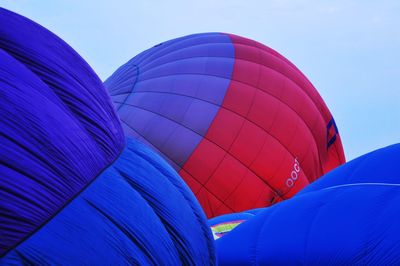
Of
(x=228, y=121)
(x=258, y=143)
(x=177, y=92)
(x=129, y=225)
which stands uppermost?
(x=177, y=92)

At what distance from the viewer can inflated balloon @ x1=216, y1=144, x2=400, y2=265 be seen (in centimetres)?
271

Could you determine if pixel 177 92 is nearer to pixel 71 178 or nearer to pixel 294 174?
pixel 294 174

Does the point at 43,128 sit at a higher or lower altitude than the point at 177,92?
lower

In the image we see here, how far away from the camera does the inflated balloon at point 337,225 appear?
2.71 m

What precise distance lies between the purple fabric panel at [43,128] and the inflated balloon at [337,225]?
1628mm

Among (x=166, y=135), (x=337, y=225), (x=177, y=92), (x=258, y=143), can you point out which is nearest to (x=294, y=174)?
(x=258, y=143)

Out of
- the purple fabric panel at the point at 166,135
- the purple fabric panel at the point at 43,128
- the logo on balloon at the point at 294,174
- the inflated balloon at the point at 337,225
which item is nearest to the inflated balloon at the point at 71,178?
the purple fabric panel at the point at 43,128

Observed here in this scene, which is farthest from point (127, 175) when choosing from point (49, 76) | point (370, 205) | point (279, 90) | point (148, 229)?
point (279, 90)

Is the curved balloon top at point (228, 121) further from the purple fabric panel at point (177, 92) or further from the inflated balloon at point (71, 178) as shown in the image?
the inflated balloon at point (71, 178)

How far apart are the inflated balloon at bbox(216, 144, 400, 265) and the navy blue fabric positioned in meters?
1.30

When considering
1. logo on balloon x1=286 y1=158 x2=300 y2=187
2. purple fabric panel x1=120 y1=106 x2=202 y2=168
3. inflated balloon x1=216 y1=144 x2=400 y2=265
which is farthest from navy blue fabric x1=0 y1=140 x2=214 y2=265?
logo on balloon x1=286 y1=158 x2=300 y2=187

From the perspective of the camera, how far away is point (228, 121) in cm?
720

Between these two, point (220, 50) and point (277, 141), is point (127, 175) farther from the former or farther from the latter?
point (220, 50)

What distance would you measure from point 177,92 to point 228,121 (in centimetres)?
83
